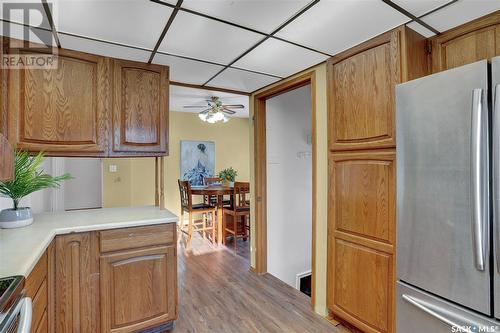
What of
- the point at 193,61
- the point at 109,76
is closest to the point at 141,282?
the point at 109,76

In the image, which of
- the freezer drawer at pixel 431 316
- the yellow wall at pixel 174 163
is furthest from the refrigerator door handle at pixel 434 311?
the yellow wall at pixel 174 163

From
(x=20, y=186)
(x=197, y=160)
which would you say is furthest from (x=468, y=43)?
(x=197, y=160)

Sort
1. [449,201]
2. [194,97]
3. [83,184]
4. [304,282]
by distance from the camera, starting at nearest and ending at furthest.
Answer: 1. [449,201]
2. [304,282]
3. [194,97]
4. [83,184]

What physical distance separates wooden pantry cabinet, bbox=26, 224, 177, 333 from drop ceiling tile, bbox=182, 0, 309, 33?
145 centimetres

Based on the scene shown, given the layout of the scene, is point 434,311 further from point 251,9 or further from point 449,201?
point 251,9

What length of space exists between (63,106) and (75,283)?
4.11 ft

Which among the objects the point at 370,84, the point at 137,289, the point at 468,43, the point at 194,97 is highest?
the point at 194,97

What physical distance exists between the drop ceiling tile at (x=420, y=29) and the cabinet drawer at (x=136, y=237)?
2.09 meters

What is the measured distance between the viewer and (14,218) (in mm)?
1701

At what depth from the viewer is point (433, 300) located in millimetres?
1309

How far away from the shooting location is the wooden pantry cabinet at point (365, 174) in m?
1.70

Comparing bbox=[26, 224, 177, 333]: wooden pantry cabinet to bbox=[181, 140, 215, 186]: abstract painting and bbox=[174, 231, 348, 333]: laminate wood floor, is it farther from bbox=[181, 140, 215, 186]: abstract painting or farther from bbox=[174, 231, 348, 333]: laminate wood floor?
bbox=[181, 140, 215, 186]: abstract painting

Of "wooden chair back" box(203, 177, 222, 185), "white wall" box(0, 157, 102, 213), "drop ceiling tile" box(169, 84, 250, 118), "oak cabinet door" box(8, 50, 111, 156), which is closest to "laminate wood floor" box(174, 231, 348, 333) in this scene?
"oak cabinet door" box(8, 50, 111, 156)

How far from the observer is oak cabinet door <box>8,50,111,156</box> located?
6.02 ft
